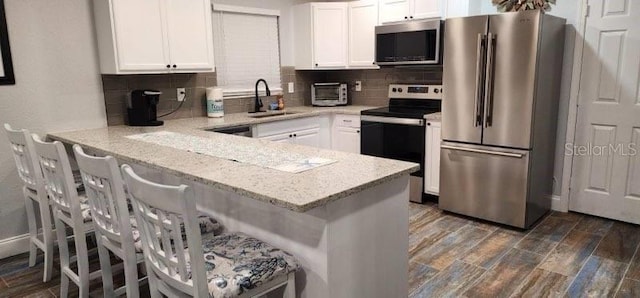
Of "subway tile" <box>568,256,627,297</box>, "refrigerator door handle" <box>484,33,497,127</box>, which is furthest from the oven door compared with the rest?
"subway tile" <box>568,256,627,297</box>

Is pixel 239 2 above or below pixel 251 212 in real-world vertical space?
above

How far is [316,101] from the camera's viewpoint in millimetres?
5031

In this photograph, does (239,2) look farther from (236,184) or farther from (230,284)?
(230,284)

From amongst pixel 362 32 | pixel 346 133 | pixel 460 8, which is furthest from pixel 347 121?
pixel 460 8

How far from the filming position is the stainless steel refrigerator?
3158mm

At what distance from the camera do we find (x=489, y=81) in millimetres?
3277

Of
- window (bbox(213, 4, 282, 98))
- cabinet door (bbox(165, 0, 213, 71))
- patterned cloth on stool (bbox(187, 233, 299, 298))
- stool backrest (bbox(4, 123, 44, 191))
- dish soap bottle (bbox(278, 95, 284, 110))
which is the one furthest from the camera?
dish soap bottle (bbox(278, 95, 284, 110))

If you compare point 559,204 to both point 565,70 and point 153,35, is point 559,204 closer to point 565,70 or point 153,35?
point 565,70

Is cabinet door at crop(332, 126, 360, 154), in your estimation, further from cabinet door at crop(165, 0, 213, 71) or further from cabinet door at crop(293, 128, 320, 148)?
cabinet door at crop(165, 0, 213, 71)

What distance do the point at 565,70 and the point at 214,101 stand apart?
10.1 feet

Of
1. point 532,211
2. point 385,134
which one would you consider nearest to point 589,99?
point 532,211

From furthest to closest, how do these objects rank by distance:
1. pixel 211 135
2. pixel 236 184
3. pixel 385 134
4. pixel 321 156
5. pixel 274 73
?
pixel 274 73
pixel 385 134
pixel 211 135
pixel 321 156
pixel 236 184

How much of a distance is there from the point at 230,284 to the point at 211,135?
65.7 inches

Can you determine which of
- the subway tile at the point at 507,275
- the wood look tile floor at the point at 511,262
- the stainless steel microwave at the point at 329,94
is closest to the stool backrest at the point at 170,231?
the wood look tile floor at the point at 511,262
